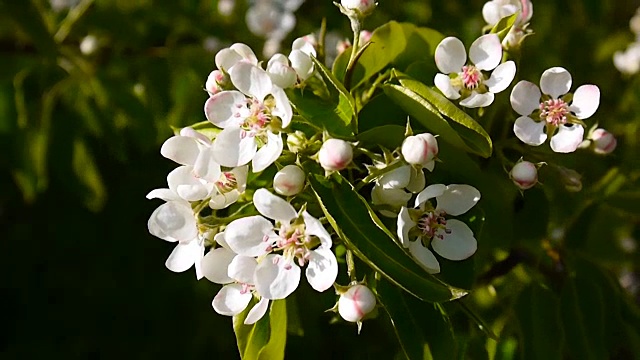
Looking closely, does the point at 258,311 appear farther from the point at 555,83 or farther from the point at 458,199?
the point at 555,83

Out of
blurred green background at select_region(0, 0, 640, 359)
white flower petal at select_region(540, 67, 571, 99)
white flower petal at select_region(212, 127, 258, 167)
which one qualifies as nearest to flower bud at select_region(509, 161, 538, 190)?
white flower petal at select_region(540, 67, 571, 99)

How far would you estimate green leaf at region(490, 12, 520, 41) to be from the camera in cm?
155

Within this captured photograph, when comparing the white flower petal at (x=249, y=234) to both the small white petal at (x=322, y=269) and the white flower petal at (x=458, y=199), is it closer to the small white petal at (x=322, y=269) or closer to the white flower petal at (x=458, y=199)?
the small white petal at (x=322, y=269)

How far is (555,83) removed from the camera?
1.58 metres

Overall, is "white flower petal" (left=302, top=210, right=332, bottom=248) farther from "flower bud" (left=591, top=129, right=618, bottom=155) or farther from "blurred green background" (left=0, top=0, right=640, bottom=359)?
"blurred green background" (left=0, top=0, right=640, bottom=359)

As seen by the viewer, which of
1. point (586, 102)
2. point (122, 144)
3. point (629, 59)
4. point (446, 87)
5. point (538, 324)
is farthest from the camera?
point (629, 59)

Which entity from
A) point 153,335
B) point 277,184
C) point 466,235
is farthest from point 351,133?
point 153,335

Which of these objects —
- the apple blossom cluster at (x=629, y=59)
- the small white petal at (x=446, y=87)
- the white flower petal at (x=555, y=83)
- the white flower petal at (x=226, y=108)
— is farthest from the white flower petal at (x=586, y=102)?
the apple blossom cluster at (x=629, y=59)

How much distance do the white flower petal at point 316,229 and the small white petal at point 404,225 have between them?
120 millimetres

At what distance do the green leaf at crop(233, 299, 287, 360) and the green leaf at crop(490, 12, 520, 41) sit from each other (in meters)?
0.68

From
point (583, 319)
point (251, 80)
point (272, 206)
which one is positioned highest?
point (251, 80)

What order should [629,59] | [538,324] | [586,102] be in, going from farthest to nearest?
1. [629,59]
2. [538,324]
3. [586,102]

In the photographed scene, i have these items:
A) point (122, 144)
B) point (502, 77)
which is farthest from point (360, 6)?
point (122, 144)

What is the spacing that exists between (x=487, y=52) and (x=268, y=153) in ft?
1.62
